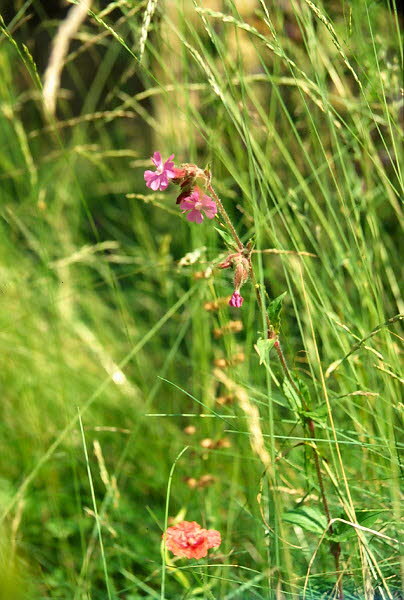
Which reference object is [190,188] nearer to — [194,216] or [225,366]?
[194,216]

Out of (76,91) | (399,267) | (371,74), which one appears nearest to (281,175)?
(399,267)

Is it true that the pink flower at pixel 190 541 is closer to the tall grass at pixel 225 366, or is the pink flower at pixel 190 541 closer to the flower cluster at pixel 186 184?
the tall grass at pixel 225 366

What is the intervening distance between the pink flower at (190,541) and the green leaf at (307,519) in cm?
9

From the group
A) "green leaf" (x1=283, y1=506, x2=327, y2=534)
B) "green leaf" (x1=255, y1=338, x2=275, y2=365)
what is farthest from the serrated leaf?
"green leaf" (x1=283, y1=506, x2=327, y2=534)

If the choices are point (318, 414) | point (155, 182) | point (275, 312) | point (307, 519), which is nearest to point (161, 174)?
point (155, 182)

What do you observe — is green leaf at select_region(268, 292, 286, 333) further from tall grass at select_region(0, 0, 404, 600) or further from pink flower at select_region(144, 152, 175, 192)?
pink flower at select_region(144, 152, 175, 192)

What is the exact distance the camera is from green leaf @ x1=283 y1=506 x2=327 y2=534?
0.98m

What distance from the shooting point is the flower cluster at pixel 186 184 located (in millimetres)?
943

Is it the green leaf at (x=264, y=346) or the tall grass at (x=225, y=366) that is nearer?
the green leaf at (x=264, y=346)

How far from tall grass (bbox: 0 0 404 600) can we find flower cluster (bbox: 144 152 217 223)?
0.03m

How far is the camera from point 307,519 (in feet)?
3.29

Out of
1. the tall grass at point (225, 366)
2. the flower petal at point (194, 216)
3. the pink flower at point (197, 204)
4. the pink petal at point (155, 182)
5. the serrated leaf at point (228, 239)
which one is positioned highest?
the pink petal at point (155, 182)

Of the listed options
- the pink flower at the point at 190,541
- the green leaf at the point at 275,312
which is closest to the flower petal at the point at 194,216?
the green leaf at the point at 275,312

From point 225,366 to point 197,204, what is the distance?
0.53 m
